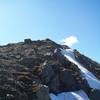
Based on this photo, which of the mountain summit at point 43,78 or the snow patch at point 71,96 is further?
the snow patch at point 71,96

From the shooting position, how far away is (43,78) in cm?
6419

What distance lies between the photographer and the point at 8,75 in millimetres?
60938

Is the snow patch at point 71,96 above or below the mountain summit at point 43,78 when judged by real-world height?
below

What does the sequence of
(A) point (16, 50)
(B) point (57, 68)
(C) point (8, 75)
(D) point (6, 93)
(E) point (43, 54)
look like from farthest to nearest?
(A) point (16, 50)
(E) point (43, 54)
(B) point (57, 68)
(C) point (8, 75)
(D) point (6, 93)

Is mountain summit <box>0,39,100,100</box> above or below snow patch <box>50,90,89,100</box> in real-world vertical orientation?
above

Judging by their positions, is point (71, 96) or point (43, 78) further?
point (43, 78)

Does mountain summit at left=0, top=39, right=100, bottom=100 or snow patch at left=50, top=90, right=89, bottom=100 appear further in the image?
snow patch at left=50, top=90, right=89, bottom=100

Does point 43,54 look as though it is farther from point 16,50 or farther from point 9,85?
point 9,85

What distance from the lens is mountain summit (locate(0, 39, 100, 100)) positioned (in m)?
55.4

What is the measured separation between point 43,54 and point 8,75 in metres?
20.5

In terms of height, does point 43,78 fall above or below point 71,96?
above

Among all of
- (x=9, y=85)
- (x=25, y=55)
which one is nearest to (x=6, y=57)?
(x=25, y=55)

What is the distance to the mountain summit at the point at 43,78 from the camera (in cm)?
5538

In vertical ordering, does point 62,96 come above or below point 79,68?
below
